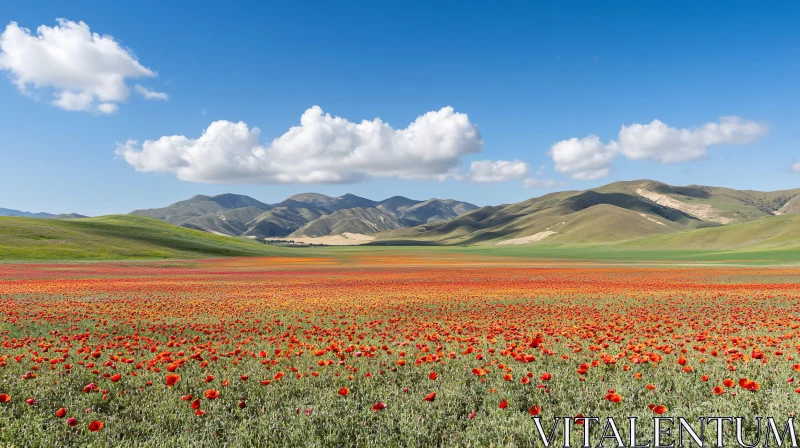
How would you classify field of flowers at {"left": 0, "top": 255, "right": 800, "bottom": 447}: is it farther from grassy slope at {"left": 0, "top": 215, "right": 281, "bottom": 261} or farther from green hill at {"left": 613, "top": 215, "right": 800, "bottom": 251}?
green hill at {"left": 613, "top": 215, "right": 800, "bottom": 251}

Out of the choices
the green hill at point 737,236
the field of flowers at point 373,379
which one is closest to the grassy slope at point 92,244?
the field of flowers at point 373,379

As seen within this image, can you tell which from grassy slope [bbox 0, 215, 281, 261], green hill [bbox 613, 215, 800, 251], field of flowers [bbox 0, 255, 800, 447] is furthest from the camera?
green hill [bbox 613, 215, 800, 251]

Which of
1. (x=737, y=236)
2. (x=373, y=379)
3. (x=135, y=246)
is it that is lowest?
(x=135, y=246)

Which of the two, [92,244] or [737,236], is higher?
[737,236]

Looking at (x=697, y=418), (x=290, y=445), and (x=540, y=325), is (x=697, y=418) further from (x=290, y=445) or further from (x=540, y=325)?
(x=540, y=325)

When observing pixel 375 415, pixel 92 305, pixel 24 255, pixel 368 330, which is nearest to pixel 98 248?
pixel 24 255

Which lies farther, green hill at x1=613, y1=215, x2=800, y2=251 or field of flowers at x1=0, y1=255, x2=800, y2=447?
green hill at x1=613, y1=215, x2=800, y2=251

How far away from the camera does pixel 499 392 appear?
7.55 m

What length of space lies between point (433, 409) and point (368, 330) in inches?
306

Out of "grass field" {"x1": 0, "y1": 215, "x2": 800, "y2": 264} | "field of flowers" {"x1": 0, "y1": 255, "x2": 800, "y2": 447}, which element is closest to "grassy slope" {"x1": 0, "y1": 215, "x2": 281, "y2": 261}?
"grass field" {"x1": 0, "y1": 215, "x2": 800, "y2": 264}

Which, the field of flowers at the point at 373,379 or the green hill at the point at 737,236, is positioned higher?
the green hill at the point at 737,236

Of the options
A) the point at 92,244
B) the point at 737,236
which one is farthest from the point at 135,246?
the point at 737,236

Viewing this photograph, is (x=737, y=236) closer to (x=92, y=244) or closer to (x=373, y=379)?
(x=373, y=379)

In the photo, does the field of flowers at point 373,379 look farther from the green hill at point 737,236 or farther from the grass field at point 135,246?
the green hill at point 737,236
